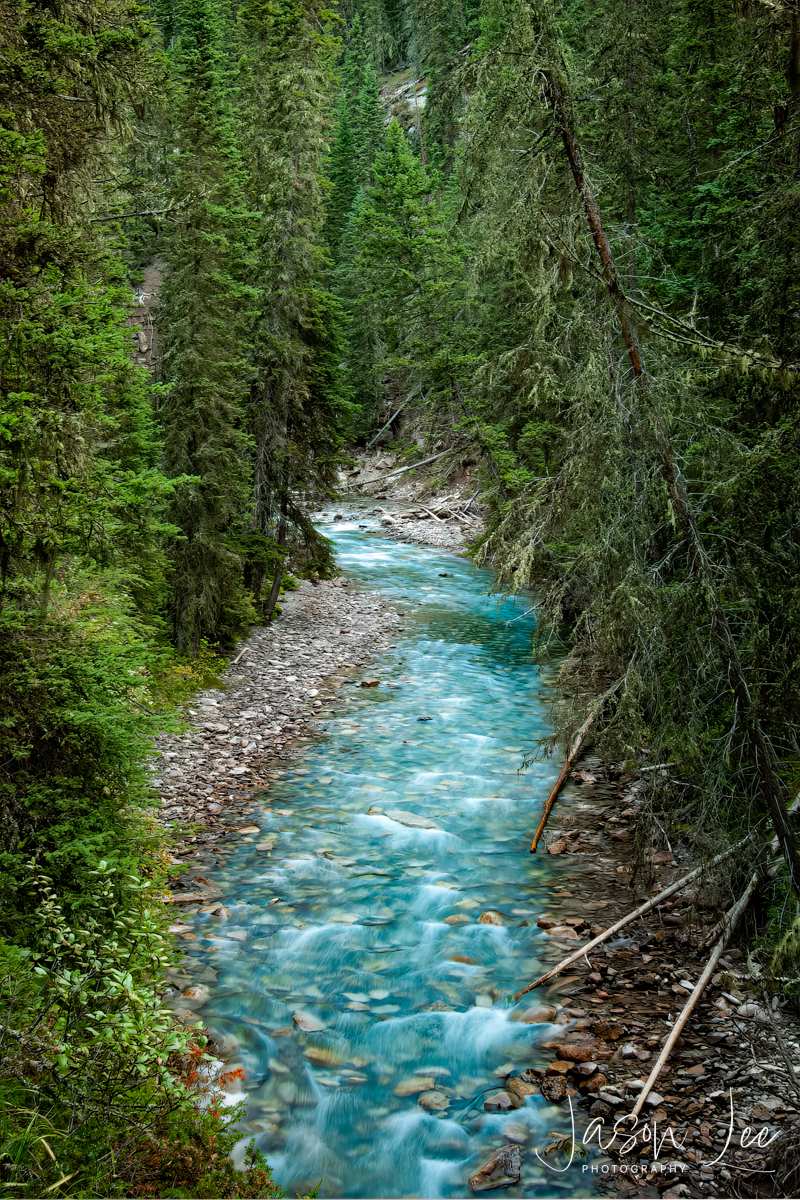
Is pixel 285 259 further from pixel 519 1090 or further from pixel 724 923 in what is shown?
pixel 519 1090

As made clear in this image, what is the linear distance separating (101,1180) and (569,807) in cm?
718

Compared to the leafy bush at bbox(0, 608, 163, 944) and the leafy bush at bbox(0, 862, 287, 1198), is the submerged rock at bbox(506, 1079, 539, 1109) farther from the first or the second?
the leafy bush at bbox(0, 608, 163, 944)

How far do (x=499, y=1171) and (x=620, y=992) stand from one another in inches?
74.5

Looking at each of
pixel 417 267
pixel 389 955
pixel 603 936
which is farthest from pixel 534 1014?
pixel 417 267

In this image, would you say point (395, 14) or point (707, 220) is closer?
point (707, 220)

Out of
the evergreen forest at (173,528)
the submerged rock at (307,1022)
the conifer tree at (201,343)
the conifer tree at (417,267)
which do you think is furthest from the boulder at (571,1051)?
the conifer tree at (417,267)

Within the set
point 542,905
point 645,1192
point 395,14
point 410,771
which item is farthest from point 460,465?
point 395,14

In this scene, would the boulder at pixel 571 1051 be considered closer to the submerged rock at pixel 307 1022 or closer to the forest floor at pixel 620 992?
the forest floor at pixel 620 992

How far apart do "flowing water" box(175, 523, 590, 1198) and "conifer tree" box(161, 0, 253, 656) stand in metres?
3.68

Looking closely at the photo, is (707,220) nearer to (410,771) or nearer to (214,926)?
(410,771)

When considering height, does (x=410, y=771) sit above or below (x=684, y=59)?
below

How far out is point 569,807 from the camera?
31.8ft


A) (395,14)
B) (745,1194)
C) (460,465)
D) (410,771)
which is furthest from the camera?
(395,14)
